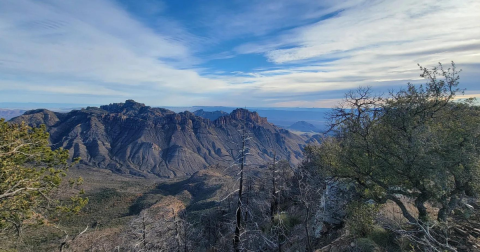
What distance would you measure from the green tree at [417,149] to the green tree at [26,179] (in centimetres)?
1726

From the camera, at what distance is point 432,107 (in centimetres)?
1091

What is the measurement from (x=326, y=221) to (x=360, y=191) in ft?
12.1

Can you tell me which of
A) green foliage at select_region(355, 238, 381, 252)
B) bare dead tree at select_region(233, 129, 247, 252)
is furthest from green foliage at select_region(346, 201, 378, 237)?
bare dead tree at select_region(233, 129, 247, 252)

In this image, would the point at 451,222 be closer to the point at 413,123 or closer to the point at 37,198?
the point at 413,123

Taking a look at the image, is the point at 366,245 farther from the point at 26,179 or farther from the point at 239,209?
the point at 26,179

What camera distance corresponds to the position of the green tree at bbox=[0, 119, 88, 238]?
12.3m

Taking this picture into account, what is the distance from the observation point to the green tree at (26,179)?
40.4 feet

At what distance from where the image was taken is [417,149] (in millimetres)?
9836

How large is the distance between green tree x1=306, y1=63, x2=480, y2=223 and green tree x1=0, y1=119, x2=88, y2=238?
17260mm

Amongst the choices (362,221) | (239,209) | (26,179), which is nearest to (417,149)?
(362,221)

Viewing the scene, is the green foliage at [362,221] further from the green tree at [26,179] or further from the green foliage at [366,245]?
the green tree at [26,179]

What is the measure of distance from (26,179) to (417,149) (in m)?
18.7

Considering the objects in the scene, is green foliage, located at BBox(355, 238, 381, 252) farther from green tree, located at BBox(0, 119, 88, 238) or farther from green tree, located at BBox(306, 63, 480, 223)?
green tree, located at BBox(0, 119, 88, 238)

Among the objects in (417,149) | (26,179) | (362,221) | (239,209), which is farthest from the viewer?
(239,209)
